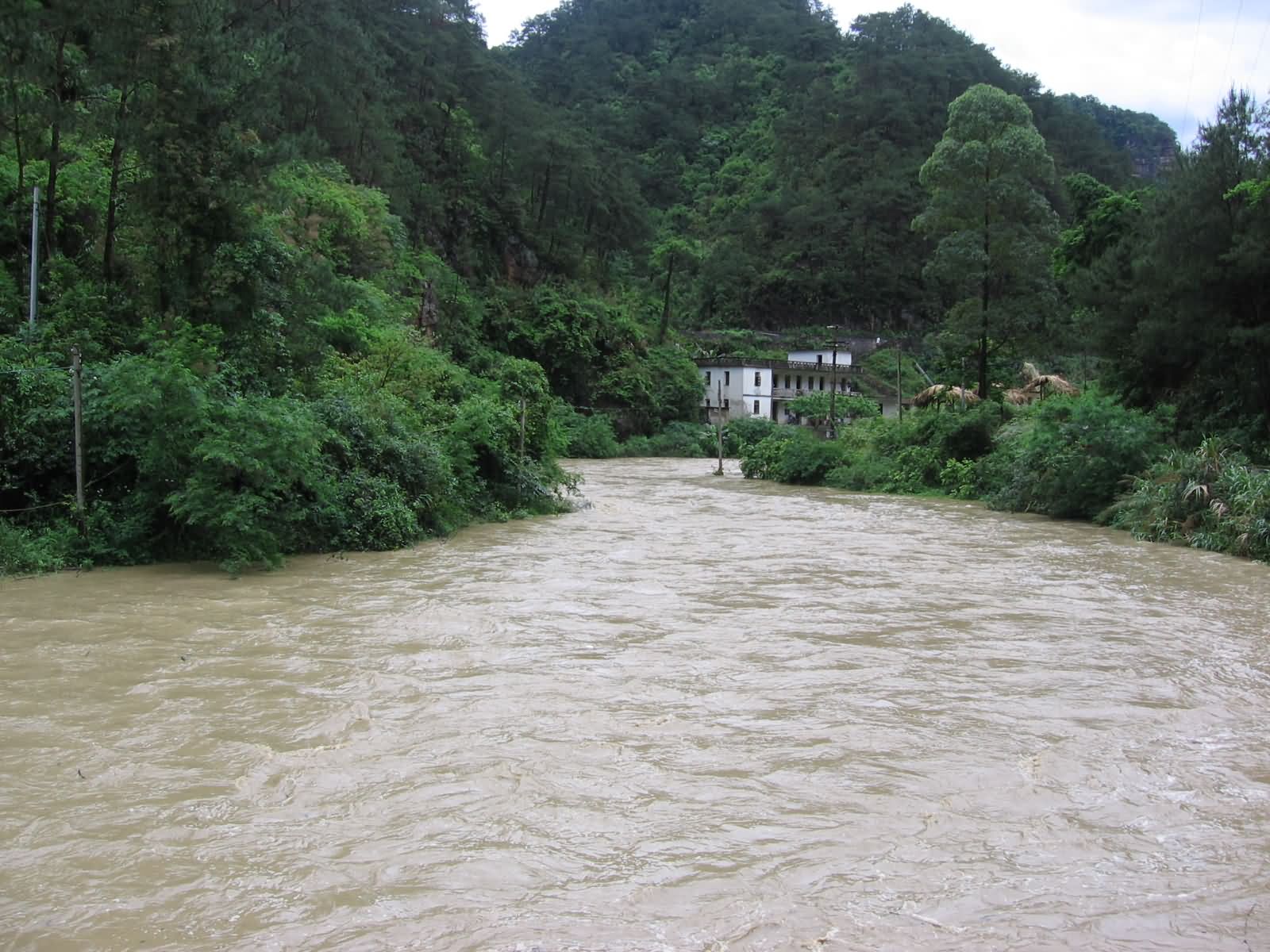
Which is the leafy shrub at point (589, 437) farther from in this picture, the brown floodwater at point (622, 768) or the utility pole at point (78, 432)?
the brown floodwater at point (622, 768)

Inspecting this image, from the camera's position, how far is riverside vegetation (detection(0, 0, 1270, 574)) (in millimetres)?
12531

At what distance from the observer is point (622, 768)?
589cm

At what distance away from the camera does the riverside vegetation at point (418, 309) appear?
493 inches

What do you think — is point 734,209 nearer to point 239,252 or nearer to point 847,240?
point 847,240

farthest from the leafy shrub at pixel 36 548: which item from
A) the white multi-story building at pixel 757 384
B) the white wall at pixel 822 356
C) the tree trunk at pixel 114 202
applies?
the white wall at pixel 822 356

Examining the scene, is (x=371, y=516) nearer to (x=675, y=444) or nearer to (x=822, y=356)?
(x=675, y=444)

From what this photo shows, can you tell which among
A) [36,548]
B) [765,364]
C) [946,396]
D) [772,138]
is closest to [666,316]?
[765,364]

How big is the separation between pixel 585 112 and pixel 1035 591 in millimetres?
78309

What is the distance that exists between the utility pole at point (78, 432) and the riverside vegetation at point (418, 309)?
0.73ft

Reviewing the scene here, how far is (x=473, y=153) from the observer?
57438 mm

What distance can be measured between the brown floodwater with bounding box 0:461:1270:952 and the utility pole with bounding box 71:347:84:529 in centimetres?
113

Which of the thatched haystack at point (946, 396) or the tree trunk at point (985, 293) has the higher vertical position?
the tree trunk at point (985, 293)

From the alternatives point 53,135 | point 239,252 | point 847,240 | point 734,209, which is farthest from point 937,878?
point 734,209

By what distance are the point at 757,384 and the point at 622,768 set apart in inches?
2251
